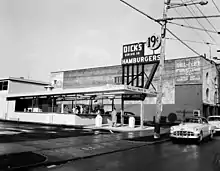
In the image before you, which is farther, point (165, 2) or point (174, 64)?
point (174, 64)

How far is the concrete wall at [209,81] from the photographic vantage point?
38.6m

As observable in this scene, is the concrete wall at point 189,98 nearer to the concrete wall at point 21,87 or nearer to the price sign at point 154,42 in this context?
the price sign at point 154,42

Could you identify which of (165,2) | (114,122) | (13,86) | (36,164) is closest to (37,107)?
(13,86)

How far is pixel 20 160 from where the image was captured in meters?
8.75

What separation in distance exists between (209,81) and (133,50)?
18.9 meters

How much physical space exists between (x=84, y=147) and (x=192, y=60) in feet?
101

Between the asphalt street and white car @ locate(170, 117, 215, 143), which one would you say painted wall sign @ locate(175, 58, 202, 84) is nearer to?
white car @ locate(170, 117, 215, 143)

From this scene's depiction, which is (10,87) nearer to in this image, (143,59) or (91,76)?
(143,59)

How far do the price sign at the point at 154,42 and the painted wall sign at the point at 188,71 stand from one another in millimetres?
16940

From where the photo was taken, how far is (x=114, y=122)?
2481 centimetres

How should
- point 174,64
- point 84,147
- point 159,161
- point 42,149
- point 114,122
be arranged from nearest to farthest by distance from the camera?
point 159,161, point 42,149, point 84,147, point 114,122, point 174,64

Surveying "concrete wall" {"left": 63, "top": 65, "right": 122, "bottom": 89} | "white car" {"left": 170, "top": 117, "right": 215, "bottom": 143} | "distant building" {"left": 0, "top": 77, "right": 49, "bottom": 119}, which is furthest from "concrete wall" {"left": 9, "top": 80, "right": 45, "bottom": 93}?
"white car" {"left": 170, "top": 117, "right": 215, "bottom": 143}

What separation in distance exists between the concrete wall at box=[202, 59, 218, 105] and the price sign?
690 inches

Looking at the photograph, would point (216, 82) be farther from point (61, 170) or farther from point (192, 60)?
point (61, 170)
